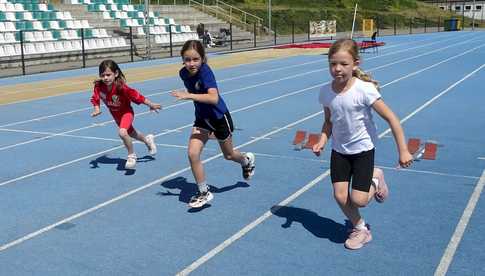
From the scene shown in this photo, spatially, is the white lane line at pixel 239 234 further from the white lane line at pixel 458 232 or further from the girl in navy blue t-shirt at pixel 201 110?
the white lane line at pixel 458 232

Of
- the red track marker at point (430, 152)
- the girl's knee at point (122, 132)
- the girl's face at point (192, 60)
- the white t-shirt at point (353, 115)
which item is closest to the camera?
the white t-shirt at point (353, 115)

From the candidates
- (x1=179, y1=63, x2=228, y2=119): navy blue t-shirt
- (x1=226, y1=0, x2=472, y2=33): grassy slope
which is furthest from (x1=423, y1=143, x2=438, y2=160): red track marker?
(x1=226, y1=0, x2=472, y2=33): grassy slope

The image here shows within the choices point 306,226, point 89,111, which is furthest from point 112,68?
point 89,111

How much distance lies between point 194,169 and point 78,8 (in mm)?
29727

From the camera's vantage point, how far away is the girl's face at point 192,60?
5.23m

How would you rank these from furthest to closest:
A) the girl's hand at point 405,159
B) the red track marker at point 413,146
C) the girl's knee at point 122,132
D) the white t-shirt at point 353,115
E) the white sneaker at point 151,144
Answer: the red track marker at point 413,146 < the white sneaker at point 151,144 < the girl's knee at point 122,132 < the white t-shirt at point 353,115 < the girl's hand at point 405,159

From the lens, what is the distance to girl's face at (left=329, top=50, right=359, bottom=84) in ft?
13.6

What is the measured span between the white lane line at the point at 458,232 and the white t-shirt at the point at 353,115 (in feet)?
3.43

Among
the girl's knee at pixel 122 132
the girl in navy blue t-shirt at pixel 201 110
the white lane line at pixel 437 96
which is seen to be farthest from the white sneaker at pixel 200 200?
the white lane line at pixel 437 96

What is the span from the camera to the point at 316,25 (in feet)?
144

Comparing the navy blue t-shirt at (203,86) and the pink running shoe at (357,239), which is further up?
the navy blue t-shirt at (203,86)

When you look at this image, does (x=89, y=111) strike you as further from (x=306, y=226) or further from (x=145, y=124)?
(x=306, y=226)

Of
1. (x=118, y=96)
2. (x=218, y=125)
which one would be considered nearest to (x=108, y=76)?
(x=118, y=96)

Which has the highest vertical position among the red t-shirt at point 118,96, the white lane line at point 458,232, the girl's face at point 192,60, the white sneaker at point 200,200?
the girl's face at point 192,60
